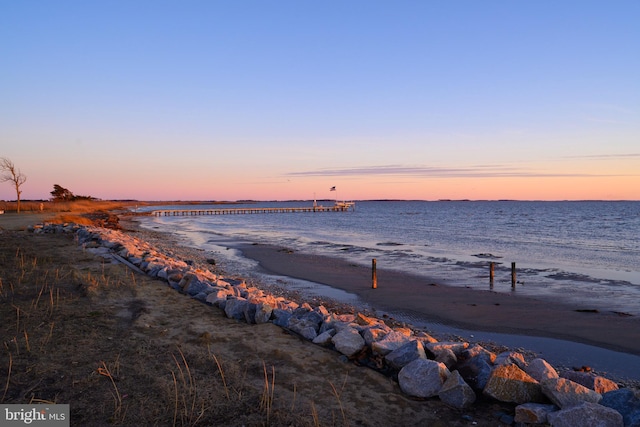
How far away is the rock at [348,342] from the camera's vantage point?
570cm

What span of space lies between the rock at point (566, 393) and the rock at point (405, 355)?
1.41 metres

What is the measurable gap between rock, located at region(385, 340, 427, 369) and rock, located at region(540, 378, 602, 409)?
1.41 metres

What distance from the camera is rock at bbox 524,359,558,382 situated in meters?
4.88

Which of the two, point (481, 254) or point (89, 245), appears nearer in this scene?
point (89, 245)

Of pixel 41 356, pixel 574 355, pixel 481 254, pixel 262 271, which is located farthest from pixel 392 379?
pixel 481 254

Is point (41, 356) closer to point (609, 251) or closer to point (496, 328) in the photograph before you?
point (496, 328)

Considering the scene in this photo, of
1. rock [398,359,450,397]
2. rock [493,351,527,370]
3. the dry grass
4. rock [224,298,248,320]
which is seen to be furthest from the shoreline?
the dry grass

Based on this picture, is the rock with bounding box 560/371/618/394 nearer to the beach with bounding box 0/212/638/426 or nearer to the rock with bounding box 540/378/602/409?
the rock with bounding box 540/378/602/409

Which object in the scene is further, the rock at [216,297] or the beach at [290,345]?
the rock at [216,297]

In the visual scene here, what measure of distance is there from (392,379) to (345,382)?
586 millimetres

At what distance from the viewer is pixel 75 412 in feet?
13.1

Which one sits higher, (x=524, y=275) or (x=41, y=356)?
(x=41, y=356)

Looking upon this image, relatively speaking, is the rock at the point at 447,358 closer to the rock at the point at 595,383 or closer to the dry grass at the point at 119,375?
the rock at the point at 595,383
